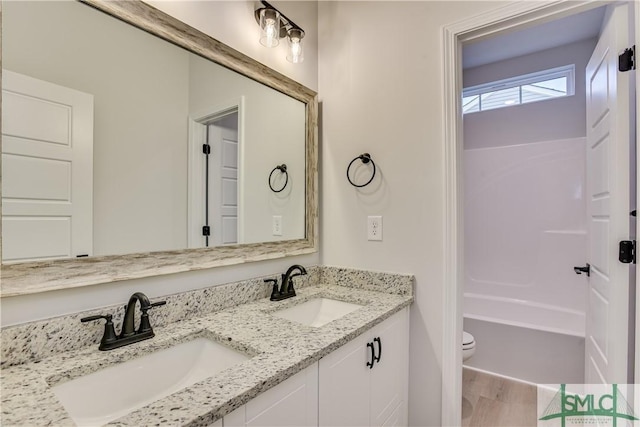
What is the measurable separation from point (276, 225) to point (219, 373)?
0.92 m

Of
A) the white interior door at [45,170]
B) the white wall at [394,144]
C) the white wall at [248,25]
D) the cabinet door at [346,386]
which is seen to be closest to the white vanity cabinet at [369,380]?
the cabinet door at [346,386]

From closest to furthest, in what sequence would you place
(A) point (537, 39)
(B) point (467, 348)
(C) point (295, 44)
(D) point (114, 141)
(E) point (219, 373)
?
(E) point (219, 373) → (D) point (114, 141) → (C) point (295, 44) → (B) point (467, 348) → (A) point (537, 39)

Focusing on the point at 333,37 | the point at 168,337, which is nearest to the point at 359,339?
the point at 168,337

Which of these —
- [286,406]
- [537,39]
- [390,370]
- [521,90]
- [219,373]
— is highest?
[537,39]

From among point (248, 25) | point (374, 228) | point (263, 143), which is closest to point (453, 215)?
point (374, 228)

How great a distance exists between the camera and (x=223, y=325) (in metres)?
1.10

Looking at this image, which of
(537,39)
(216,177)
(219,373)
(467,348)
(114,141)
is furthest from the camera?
(537,39)

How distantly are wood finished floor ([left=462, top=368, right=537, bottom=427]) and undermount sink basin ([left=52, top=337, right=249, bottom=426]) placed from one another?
166cm

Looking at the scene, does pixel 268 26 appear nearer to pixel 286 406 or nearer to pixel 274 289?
pixel 274 289

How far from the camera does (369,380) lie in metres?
1.21

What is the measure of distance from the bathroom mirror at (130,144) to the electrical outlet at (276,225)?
3cm

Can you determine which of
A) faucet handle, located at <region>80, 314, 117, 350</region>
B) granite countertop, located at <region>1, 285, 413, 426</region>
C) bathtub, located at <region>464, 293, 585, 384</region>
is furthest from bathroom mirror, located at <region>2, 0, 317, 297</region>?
bathtub, located at <region>464, 293, 585, 384</region>

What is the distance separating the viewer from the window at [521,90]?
106 inches

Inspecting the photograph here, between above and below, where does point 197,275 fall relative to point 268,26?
below
